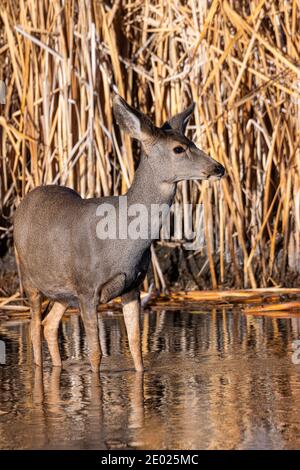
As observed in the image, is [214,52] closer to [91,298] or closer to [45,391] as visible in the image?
[91,298]

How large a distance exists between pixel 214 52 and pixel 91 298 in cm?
316

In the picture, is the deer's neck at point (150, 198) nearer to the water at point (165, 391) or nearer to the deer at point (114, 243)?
the deer at point (114, 243)

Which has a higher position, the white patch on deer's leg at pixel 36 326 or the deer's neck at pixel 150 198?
the deer's neck at pixel 150 198

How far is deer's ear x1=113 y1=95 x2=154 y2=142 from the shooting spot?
644 cm

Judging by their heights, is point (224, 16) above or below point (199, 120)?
above

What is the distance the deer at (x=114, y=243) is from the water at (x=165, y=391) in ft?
0.99

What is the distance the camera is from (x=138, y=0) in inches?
372

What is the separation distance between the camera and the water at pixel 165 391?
4.94 meters

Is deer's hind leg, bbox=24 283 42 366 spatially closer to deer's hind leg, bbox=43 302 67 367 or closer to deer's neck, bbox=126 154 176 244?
deer's hind leg, bbox=43 302 67 367

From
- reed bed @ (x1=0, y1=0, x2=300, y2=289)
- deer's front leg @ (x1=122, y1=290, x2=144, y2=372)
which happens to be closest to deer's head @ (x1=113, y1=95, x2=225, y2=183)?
deer's front leg @ (x1=122, y1=290, x2=144, y2=372)

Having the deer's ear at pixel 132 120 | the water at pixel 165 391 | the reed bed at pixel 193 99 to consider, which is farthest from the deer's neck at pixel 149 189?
→ the reed bed at pixel 193 99
